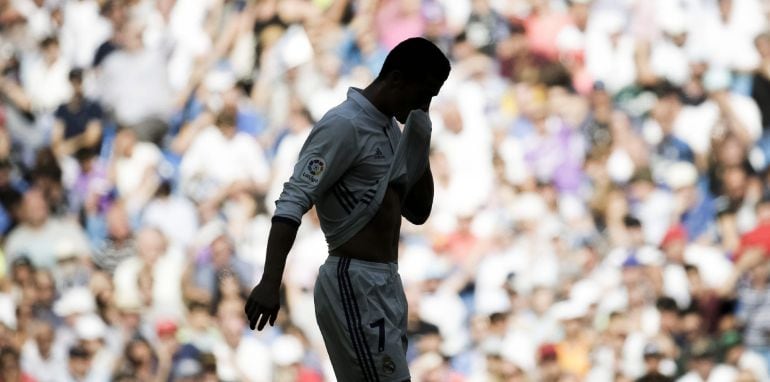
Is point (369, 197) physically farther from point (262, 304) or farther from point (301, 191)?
point (262, 304)

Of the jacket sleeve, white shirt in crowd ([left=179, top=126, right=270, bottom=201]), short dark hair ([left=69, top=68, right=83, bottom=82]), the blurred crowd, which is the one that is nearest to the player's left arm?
the jacket sleeve

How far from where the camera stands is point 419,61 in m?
4.21

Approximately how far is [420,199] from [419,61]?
1.75 ft

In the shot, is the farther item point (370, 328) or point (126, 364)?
point (126, 364)

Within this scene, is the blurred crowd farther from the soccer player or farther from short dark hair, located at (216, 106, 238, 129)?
the soccer player

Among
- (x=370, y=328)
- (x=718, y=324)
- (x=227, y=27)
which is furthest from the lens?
(x=227, y=27)

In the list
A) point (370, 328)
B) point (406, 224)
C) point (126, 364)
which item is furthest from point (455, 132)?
point (370, 328)

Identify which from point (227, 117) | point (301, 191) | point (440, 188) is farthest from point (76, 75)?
point (301, 191)

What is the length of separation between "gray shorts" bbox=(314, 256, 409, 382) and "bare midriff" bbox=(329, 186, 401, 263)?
0.07 feet

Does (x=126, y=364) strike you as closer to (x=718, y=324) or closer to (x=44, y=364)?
(x=44, y=364)

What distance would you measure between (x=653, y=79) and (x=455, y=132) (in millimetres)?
1221

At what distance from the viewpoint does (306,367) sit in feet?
28.9

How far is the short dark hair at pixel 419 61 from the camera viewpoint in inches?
166

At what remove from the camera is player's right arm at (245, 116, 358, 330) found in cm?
399
